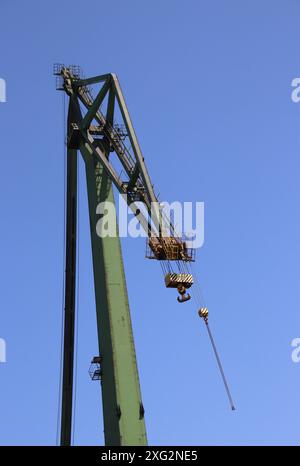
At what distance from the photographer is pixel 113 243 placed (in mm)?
31734

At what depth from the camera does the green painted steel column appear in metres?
27.7

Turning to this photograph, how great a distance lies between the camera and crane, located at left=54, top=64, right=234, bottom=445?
2802 centimetres

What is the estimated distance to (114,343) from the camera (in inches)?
1144

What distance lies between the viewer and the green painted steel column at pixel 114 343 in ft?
90.8

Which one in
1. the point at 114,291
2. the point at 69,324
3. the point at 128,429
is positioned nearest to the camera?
the point at 128,429

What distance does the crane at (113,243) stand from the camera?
28016 mm

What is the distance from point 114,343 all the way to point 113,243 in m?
4.46
